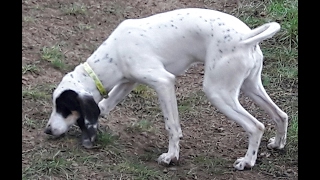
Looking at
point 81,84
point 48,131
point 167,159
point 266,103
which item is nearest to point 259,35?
point 266,103

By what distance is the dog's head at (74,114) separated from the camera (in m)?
5.04

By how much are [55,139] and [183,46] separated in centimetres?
125

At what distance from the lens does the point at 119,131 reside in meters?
5.61

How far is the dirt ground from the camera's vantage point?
4.95 metres

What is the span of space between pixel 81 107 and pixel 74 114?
0.34 ft

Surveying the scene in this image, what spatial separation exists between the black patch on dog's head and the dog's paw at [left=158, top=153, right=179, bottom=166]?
55 cm

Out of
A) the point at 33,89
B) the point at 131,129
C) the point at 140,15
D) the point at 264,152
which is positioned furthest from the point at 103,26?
the point at 264,152

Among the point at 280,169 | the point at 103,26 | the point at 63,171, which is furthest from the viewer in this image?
the point at 103,26

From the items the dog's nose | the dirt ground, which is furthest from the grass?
the dog's nose

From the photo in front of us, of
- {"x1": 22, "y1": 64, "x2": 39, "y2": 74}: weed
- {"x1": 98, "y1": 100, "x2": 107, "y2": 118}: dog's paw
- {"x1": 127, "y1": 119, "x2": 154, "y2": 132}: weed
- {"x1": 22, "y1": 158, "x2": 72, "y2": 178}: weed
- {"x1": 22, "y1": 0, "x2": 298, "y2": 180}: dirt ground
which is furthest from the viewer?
{"x1": 22, "y1": 64, "x2": 39, "y2": 74}: weed

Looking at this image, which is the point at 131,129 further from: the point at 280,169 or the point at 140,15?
the point at 140,15

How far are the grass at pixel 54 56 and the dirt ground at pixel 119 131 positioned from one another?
0.05 metres

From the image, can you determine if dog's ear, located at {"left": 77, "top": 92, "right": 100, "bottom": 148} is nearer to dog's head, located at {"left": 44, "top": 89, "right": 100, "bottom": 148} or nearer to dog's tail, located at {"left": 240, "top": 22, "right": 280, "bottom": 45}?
dog's head, located at {"left": 44, "top": 89, "right": 100, "bottom": 148}

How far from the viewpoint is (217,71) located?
485 centimetres
